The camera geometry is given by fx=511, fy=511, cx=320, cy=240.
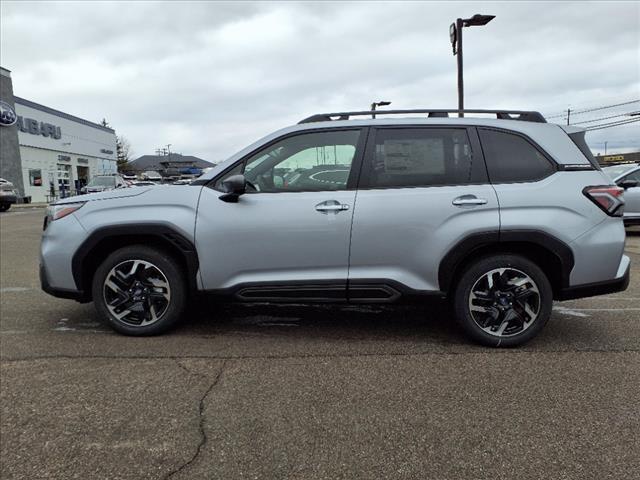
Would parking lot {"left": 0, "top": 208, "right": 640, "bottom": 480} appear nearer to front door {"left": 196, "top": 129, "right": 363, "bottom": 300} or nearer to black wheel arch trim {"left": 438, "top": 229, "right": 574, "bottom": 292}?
front door {"left": 196, "top": 129, "right": 363, "bottom": 300}

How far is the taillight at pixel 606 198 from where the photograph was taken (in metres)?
3.75

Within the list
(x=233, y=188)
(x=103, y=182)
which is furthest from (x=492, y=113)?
(x=103, y=182)

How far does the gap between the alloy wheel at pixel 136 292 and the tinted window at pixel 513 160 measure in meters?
2.71

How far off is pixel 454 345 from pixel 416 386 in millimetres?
890

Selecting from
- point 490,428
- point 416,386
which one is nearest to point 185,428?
point 416,386

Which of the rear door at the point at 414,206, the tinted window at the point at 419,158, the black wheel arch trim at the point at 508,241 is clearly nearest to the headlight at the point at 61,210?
the rear door at the point at 414,206

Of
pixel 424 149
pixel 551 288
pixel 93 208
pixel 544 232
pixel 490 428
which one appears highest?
pixel 424 149

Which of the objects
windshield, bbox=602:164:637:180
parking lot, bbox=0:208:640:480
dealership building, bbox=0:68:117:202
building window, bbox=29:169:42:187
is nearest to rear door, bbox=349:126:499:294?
parking lot, bbox=0:208:640:480

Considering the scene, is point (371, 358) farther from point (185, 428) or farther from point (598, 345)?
point (598, 345)

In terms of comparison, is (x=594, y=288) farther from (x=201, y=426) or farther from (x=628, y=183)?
(x=628, y=183)

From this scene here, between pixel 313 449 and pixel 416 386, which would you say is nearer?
pixel 313 449

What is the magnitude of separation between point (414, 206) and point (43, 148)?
42.6 metres

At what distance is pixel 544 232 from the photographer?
12.2 feet

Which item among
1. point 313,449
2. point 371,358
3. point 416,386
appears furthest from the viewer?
point 371,358
